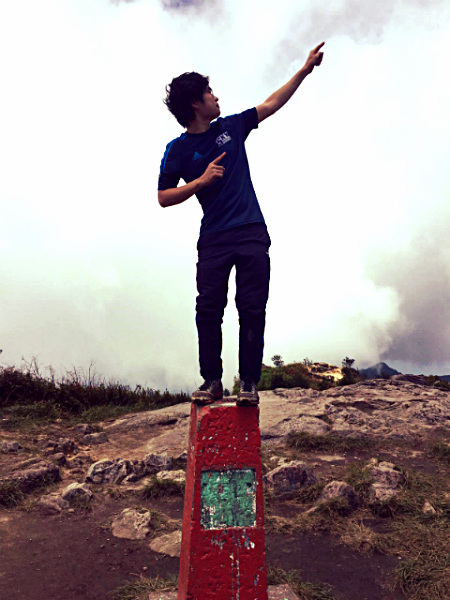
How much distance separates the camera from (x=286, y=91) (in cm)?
310

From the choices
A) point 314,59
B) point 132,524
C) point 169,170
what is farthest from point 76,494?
point 314,59

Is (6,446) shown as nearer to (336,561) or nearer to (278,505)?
(278,505)

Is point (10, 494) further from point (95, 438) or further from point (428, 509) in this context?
point (428, 509)

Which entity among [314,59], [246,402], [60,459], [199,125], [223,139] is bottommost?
[60,459]

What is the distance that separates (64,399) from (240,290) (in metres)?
7.81

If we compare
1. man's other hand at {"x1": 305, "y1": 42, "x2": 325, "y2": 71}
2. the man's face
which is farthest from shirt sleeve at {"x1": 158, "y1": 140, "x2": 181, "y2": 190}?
man's other hand at {"x1": 305, "y1": 42, "x2": 325, "y2": 71}

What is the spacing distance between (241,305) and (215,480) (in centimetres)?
104

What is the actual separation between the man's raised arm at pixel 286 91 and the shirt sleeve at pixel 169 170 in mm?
686

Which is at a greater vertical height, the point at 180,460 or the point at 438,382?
the point at 438,382

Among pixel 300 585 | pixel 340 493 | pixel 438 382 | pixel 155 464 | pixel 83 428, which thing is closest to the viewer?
pixel 300 585

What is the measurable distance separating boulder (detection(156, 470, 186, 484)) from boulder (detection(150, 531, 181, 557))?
3.72ft

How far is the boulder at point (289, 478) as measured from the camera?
5.11 m

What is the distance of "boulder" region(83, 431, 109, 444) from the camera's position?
7285mm

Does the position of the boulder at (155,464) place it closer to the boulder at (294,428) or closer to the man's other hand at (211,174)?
the boulder at (294,428)
